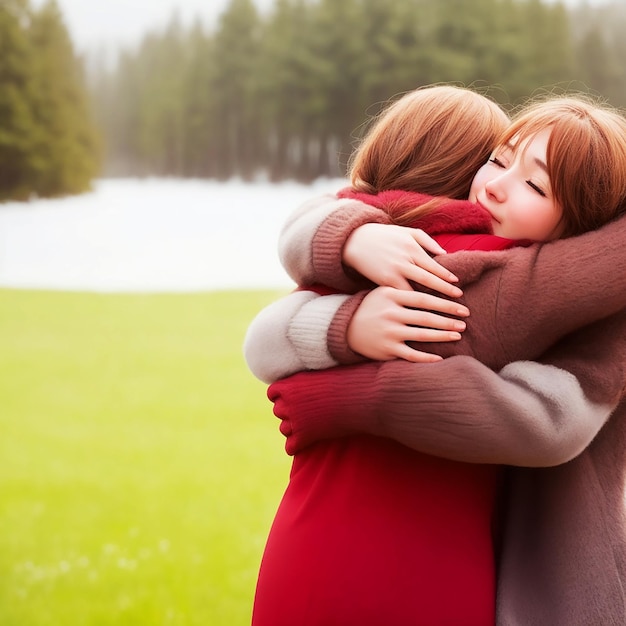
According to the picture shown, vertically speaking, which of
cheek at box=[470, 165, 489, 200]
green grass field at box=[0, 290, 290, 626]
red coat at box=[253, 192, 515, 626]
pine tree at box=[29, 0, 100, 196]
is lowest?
green grass field at box=[0, 290, 290, 626]

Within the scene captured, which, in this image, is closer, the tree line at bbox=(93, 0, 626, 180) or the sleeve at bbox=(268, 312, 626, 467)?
the sleeve at bbox=(268, 312, 626, 467)

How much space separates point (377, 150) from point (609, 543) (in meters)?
0.48

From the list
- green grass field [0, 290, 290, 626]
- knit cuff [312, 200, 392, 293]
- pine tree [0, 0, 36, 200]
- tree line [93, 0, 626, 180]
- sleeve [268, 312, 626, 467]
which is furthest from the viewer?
pine tree [0, 0, 36, 200]

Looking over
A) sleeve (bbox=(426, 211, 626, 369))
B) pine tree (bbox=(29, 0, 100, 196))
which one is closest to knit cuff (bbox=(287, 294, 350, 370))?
sleeve (bbox=(426, 211, 626, 369))

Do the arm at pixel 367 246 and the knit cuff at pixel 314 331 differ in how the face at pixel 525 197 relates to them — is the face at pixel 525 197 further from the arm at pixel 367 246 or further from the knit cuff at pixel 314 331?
the knit cuff at pixel 314 331

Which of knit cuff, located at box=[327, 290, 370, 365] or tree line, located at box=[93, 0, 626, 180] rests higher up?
knit cuff, located at box=[327, 290, 370, 365]

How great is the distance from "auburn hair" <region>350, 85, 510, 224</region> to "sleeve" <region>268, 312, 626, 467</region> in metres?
0.23

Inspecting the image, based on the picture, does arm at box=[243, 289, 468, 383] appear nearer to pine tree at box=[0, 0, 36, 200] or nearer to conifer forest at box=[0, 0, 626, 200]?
conifer forest at box=[0, 0, 626, 200]

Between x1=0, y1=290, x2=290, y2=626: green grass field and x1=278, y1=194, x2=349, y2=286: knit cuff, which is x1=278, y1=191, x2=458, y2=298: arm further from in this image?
x1=0, y1=290, x2=290, y2=626: green grass field

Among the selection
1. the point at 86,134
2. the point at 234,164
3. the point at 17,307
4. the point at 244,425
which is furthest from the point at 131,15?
the point at 244,425

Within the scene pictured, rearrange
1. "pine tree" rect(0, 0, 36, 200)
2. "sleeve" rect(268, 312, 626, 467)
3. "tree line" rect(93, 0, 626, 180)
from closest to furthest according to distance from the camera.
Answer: "sleeve" rect(268, 312, 626, 467)
"tree line" rect(93, 0, 626, 180)
"pine tree" rect(0, 0, 36, 200)

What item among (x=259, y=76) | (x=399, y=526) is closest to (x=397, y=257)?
(x=399, y=526)

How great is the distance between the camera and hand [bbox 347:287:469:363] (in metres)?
0.68

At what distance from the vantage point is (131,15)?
11.5 feet
